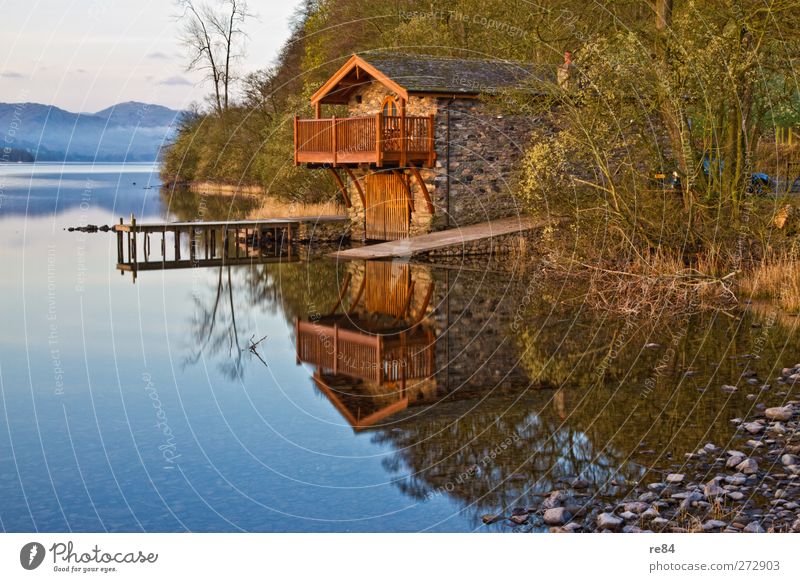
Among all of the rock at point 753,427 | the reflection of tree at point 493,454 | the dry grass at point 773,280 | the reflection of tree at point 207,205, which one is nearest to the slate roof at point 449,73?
the dry grass at point 773,280

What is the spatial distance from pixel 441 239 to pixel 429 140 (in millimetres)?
2823

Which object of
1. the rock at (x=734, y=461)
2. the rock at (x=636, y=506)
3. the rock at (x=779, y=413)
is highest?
the rock at (x=779, y=413)

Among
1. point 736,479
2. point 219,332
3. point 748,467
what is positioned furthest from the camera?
point 219,332

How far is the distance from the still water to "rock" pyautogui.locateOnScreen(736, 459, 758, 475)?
0.71 meters

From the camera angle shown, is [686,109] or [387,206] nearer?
[686,109]

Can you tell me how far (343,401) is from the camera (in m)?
13.6

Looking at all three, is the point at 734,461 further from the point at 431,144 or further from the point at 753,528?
the point at 431,144

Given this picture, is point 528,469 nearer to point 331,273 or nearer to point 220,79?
point 331,273

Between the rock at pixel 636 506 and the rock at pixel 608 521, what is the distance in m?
0.29

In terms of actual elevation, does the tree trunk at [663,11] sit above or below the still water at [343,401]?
above

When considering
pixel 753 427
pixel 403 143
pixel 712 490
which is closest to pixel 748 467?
pixel 712 490

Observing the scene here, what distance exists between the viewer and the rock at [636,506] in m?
8.92

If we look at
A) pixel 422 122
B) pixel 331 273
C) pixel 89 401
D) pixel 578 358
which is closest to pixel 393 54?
pixel 422 122

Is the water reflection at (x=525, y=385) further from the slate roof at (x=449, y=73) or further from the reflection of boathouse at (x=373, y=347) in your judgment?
the slate roof at (x=449, y=73)
